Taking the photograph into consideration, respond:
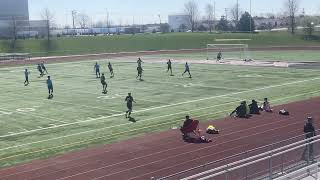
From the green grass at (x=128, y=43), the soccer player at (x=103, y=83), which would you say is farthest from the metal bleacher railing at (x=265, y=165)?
the green grass at (x=128, y=43)

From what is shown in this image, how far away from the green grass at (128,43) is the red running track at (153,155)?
70.5m

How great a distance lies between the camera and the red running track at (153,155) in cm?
1658

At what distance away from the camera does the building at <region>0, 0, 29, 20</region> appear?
170 metres

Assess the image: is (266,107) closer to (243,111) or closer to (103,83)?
(243,111)

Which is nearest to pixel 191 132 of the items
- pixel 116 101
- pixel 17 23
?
pixel 116 101

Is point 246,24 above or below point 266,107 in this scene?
above

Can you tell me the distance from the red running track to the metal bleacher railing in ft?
4.12

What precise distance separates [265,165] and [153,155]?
6.45 meters

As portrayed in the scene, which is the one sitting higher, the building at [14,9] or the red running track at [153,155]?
the building at [14,9]

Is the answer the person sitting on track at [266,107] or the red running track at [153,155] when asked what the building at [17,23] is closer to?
the person sitting on track at [266,107]

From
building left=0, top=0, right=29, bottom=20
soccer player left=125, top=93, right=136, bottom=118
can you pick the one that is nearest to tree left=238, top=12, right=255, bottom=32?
building left=0, top=0, right=29, bottom=20

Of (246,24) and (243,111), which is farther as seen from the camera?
(246,24)

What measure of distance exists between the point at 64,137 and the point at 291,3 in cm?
13887

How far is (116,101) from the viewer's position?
31.8 metres
